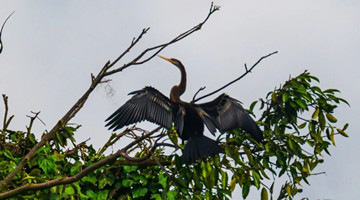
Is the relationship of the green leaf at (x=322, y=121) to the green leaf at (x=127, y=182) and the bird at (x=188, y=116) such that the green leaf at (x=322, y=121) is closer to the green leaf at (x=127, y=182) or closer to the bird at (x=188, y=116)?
the bird at (x=188, y=116)

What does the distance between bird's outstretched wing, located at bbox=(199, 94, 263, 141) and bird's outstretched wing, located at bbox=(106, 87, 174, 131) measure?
16.4 inches

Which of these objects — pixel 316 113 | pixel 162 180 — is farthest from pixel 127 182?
pixel 316 113

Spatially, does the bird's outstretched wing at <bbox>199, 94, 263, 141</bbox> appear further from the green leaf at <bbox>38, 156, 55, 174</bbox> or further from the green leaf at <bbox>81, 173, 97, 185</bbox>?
the green leaf at <bbox>38, 156, 55, 174</bbox>

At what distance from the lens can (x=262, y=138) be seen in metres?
7.28

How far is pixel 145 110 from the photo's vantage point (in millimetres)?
7504

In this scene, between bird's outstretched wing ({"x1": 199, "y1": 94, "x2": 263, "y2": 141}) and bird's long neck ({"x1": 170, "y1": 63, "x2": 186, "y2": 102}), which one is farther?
bird's long neck ({"x1": 170, "y1": 63, "x2": 186, "y2": 102})

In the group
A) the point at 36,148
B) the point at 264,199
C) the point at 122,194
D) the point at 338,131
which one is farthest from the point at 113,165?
the point at 338,131

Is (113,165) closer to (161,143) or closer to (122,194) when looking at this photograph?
(122,194)

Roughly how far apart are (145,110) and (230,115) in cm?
79

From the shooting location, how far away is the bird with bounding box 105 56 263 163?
723cm

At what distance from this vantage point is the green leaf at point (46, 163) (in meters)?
7.56

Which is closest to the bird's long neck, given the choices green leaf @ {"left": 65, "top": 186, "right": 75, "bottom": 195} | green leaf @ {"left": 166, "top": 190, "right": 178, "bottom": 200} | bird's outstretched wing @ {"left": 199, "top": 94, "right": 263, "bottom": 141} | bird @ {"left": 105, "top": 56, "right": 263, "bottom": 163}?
bird @ {"left": 105, "top": 56, "right": 263, "bottom": 163}

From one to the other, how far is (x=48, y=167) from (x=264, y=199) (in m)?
2.01

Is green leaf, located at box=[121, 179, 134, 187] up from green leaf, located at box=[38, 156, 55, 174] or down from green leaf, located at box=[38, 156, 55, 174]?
down
